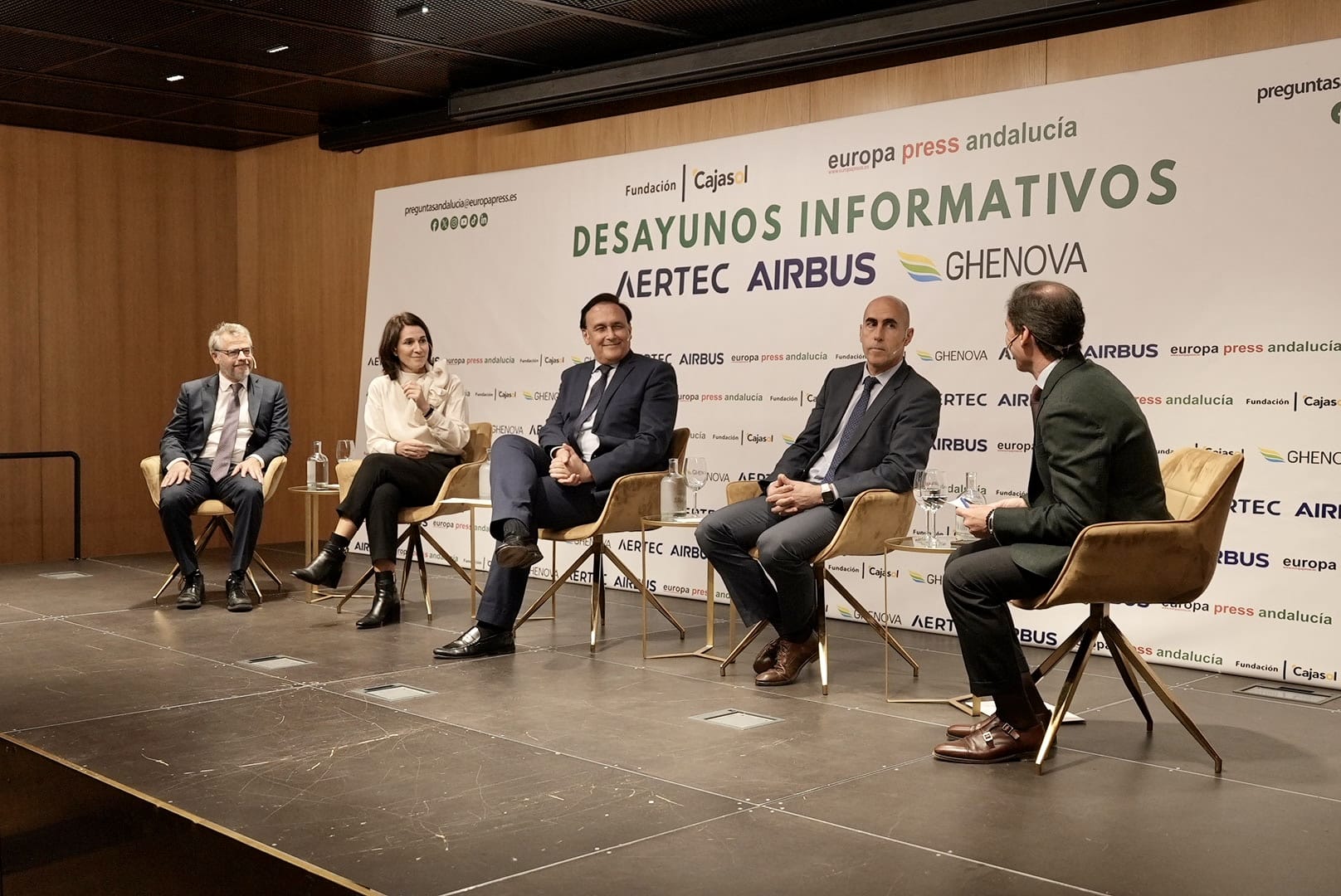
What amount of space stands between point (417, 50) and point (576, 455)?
2820 mm

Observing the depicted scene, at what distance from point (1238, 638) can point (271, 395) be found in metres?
4.58

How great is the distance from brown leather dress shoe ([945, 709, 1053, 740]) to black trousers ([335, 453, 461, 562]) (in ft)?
9.49

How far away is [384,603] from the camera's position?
19.6 ft

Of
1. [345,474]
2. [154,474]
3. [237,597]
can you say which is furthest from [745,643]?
[154,474]

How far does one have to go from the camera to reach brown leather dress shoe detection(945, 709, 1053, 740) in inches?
151

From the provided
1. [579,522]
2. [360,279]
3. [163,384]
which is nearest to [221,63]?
[360,279]

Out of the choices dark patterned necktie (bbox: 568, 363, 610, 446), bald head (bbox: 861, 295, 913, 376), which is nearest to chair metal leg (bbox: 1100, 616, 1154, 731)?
bald head (bbox: 861, 295, 913, 376)

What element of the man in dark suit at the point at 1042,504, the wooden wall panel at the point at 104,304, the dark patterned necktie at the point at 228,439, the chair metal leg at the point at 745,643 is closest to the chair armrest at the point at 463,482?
the dark patterned necktie at the point at 228,439

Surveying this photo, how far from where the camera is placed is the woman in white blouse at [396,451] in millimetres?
5949

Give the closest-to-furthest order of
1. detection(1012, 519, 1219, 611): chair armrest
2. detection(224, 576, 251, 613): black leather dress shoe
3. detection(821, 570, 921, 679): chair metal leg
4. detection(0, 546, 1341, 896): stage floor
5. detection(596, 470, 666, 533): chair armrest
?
1. detection(0, 546, 1341, 896): stage floor
2. detection(1012, 519, 1219, 611): chair armrest
3. detection(821, 570, 921, 679): chair metal leg
4. detection(596, 470, 666, 533): chair armrest
5. detection(224, 576, 251, 613): black leather dress shoe

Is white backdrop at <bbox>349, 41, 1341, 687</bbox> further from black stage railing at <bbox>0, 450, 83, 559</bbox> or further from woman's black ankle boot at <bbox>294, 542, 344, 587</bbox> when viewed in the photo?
black stage railing at <bbox>0, 450, 83, 559</bbox>

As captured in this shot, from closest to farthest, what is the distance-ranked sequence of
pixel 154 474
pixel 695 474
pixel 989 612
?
pixel 989 612 < pixel 695 474 < pixel 154 474

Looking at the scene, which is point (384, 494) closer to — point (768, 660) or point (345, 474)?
point (345, 474)

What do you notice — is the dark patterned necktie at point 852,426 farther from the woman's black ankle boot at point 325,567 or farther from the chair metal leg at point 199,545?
the chair metal leg at point 199,545
